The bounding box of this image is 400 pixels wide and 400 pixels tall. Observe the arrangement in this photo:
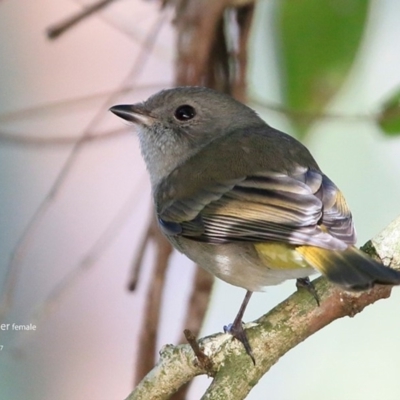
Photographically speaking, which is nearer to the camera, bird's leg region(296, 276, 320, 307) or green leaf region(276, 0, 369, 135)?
bird's leg region(296, 276, 320, 307)

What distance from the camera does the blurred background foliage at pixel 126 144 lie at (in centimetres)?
359

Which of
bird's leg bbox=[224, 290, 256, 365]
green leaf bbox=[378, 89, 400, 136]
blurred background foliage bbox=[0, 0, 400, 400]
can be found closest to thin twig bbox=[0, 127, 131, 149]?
blurred background foliage bbox=[0, 0, 400, 400]

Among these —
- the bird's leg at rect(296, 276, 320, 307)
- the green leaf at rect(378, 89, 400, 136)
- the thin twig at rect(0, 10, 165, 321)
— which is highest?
the thin twig at rect(0, 10, 165, 321)

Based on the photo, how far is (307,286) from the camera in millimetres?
2795

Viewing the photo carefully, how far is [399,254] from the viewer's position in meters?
2.78

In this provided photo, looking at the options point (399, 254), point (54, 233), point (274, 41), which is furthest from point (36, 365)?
point (399, 254)

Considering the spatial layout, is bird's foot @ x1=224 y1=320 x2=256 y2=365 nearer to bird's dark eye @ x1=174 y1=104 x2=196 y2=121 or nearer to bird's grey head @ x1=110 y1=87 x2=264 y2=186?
bird's grey head @ x1=110 y1=87 x2=264 y2=186

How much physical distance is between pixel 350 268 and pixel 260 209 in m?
0.54

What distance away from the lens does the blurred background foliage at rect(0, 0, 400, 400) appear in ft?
11.8

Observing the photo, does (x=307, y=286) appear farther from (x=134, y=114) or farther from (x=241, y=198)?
(x=134, y=114)

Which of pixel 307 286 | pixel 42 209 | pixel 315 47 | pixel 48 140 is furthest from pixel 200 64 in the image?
pixel 307 286

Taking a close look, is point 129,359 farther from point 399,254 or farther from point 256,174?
point 399,254

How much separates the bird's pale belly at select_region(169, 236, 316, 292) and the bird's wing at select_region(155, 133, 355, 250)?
0.05 metres

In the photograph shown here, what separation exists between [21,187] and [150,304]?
5.78ft
